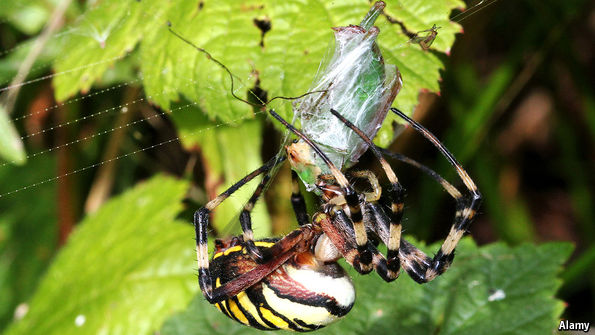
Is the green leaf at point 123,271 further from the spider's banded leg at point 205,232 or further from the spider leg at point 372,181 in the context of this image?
the spider leg at point 372,181

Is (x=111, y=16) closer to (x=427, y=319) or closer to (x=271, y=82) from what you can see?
(x=271, y=82)

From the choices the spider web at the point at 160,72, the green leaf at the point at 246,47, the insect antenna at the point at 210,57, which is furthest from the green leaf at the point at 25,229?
the insect antenna at the point at 210,57

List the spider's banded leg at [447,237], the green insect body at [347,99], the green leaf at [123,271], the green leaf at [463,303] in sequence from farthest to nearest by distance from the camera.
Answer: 1. the green leaf at [123,271]
2. the green leaf at [463,303]
3. the spider's banded leg at [447,237]
4. the green insect body at [347,99]

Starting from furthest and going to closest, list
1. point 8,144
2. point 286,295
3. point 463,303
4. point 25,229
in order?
point 25,229, point 8,144, point 463,303, point 286,295

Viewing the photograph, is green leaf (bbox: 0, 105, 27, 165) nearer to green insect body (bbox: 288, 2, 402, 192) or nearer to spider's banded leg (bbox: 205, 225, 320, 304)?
spider's banded leg (bbox: 205, 225, 320, 304)

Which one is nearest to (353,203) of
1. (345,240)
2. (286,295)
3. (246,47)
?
(345,240)

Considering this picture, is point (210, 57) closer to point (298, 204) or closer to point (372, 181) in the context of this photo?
point (298, 204)

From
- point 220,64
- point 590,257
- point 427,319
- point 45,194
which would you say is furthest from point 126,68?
point 590,257
